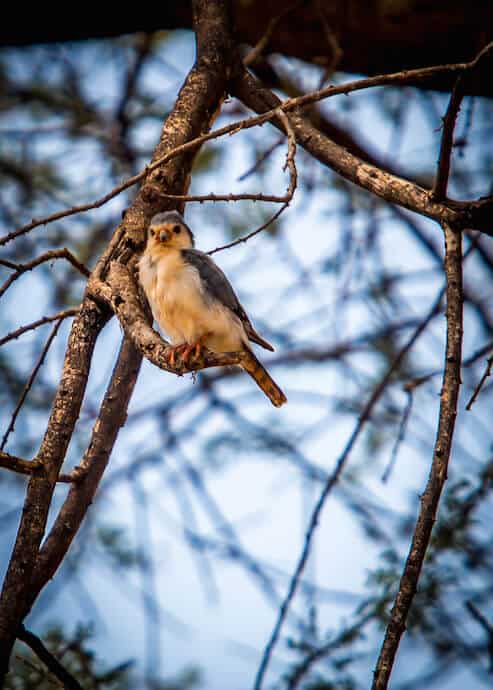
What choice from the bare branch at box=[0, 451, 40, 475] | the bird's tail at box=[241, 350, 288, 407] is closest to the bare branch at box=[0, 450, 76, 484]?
the bare branch at box=[0, 451, 40, 475]

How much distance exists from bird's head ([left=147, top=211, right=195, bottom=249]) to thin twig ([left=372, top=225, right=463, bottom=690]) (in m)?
1.27

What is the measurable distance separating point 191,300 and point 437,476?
4.57 ft

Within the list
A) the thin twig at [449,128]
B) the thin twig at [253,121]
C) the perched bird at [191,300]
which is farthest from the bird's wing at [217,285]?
the thin twig at [449,128]

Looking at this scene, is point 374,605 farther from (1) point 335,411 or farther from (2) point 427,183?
(2) point 427,183

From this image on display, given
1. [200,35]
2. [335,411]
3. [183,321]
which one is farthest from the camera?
[335,411]

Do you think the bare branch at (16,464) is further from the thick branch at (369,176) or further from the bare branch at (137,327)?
the thick branch at (369,176)

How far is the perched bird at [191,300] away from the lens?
3043 mm

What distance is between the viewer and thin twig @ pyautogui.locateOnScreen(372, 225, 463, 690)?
5.68 ft

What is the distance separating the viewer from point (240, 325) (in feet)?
10.4

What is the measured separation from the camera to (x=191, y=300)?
304 centimetres

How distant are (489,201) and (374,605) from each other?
2.16 m

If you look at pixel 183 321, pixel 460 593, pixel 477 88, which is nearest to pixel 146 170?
pixel 183 321

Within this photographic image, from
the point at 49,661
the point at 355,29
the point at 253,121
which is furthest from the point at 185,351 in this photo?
the point at 355,29

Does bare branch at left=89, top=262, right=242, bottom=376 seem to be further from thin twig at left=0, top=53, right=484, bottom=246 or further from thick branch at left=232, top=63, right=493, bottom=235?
thick branch at left=232, top=63, right=493, bottom=235
